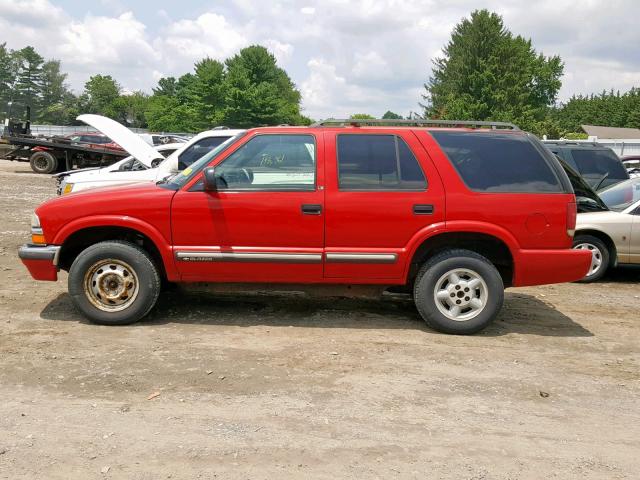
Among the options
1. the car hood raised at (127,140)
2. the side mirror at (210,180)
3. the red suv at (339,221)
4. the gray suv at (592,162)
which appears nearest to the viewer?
the side mirror at (210,180)

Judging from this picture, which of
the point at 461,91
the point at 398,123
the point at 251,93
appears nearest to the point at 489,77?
the point at 461,91

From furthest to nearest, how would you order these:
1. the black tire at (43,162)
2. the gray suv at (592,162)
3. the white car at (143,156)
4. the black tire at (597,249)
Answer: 1. the black tire at (43,162)
2. the gray suv at (592,162)
3. the white car at (143,156)
4. the black tire at (597,249)

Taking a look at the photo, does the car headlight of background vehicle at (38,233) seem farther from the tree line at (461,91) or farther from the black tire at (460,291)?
the tree line at (461,91)

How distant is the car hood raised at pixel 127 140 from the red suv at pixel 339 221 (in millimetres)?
4670

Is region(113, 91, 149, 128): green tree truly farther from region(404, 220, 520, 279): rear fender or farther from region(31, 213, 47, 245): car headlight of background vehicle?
region(404, 220, 520, 279): rear fender

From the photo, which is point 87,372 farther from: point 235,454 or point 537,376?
point 537,376

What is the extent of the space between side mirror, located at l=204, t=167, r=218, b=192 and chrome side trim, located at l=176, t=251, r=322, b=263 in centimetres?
57

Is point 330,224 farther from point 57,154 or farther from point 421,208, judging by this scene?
point 57,154

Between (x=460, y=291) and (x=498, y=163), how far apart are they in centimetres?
118

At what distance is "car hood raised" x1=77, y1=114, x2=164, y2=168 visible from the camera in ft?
33.7

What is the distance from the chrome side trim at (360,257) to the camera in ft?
18.5

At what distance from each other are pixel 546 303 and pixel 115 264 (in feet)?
15.2

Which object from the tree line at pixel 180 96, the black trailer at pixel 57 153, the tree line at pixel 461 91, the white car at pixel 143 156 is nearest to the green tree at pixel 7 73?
the tree line at pixel 180 96

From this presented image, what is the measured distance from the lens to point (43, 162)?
81.9 ft
